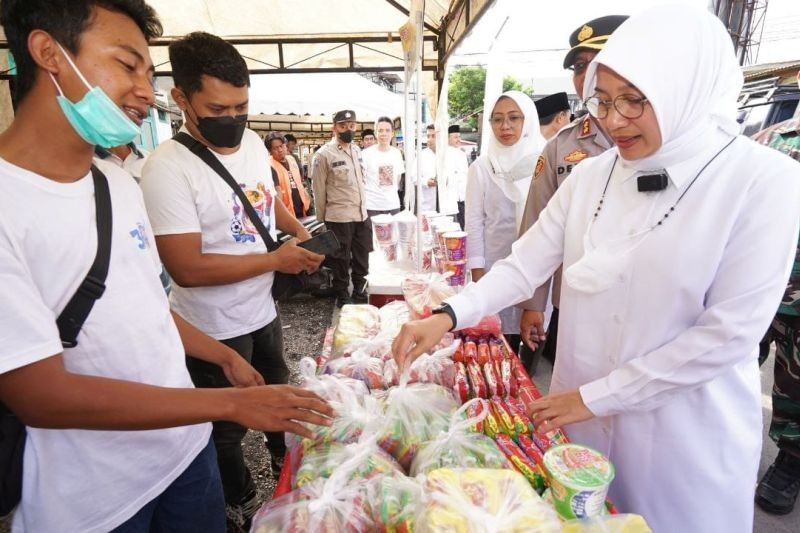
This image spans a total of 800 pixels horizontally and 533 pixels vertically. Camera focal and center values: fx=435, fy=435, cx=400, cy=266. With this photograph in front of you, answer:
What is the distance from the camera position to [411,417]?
4.36ft

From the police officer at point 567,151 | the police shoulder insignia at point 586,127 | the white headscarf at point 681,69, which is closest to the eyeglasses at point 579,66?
the police officer at point 567,151

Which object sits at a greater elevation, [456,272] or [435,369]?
[456,272]

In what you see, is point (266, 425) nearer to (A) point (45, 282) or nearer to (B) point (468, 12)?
(A) point (45, 282)

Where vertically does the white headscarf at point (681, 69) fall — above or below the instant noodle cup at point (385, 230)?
above

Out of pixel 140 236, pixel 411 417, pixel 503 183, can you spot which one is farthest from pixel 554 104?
pixel 140 236

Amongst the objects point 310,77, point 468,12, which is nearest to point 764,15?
point 310,77

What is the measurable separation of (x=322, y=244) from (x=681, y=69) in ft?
5.08

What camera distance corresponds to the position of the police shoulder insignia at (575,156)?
93.4 inches

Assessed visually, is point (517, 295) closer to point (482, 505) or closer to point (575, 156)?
point (482, 505)

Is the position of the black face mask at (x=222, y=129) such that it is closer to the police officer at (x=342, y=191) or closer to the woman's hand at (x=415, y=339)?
the woman's hand at (x=415, y=339)

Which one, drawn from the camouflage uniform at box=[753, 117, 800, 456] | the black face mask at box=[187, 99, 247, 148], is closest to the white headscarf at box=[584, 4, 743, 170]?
the black face mask at box=[187, 99, 247, 148]

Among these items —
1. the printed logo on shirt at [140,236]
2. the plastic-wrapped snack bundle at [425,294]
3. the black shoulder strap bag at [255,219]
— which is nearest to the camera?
the printed logo on shirt at [140,236]

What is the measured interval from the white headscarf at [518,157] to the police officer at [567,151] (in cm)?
39

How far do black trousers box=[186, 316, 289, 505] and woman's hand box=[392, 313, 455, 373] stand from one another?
38.4 inches
